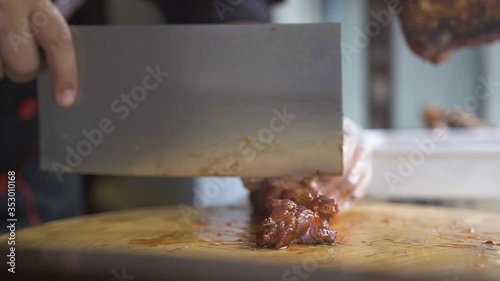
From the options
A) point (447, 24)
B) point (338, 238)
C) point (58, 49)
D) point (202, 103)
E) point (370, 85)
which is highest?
point (370, 85)

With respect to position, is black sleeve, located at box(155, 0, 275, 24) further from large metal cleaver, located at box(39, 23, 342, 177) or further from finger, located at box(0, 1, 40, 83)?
finger, located at box(0, 1, 40, 83)

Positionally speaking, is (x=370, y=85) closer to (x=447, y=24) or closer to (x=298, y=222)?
(x=447, y=24)

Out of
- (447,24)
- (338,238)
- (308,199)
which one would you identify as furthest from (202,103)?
Result: (447,24)

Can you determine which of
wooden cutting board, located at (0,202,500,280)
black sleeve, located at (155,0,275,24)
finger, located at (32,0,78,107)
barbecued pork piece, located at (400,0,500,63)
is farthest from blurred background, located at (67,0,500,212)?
finger, located at (32,0,78,107)

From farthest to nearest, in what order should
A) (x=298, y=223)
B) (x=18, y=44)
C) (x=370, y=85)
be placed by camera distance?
(x=370, y=85) → (x=18, y=44) → (x=298, y=223)

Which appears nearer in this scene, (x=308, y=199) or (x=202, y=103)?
(x=308, y=199)

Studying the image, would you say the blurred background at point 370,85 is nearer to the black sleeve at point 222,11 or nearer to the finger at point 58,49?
the black sleeve at point 222,11

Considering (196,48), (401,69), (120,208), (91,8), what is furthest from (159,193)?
(401,69)
